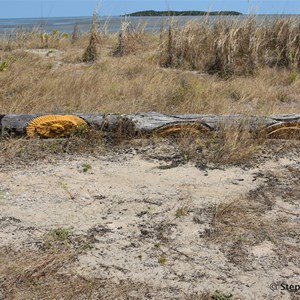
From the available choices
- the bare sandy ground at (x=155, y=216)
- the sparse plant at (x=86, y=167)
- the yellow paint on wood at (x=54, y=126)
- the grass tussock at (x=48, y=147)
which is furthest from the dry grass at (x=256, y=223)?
the yellow paint on wood at (x=54, y=126)

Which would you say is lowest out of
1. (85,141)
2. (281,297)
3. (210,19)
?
(281,297)

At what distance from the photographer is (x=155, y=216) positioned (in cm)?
352

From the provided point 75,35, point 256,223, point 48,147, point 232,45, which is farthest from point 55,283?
point 75,35

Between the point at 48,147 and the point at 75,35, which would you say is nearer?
the point at 48,147

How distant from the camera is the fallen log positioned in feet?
15.7

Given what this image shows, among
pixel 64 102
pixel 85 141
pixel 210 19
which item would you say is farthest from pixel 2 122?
pixel 210 19

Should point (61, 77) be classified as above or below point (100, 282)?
above

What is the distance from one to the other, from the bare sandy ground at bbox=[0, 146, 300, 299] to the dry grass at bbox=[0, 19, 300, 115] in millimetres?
1512

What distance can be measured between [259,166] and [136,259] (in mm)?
1962

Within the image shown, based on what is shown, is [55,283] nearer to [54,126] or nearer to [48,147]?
[48,147]

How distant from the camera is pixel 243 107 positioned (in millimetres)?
6441

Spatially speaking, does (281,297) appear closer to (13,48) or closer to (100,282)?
(100,282)

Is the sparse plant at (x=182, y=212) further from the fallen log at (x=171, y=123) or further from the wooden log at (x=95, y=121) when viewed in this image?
the wooden log at (x=95, y=121)

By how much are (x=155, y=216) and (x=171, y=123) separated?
1.65m
